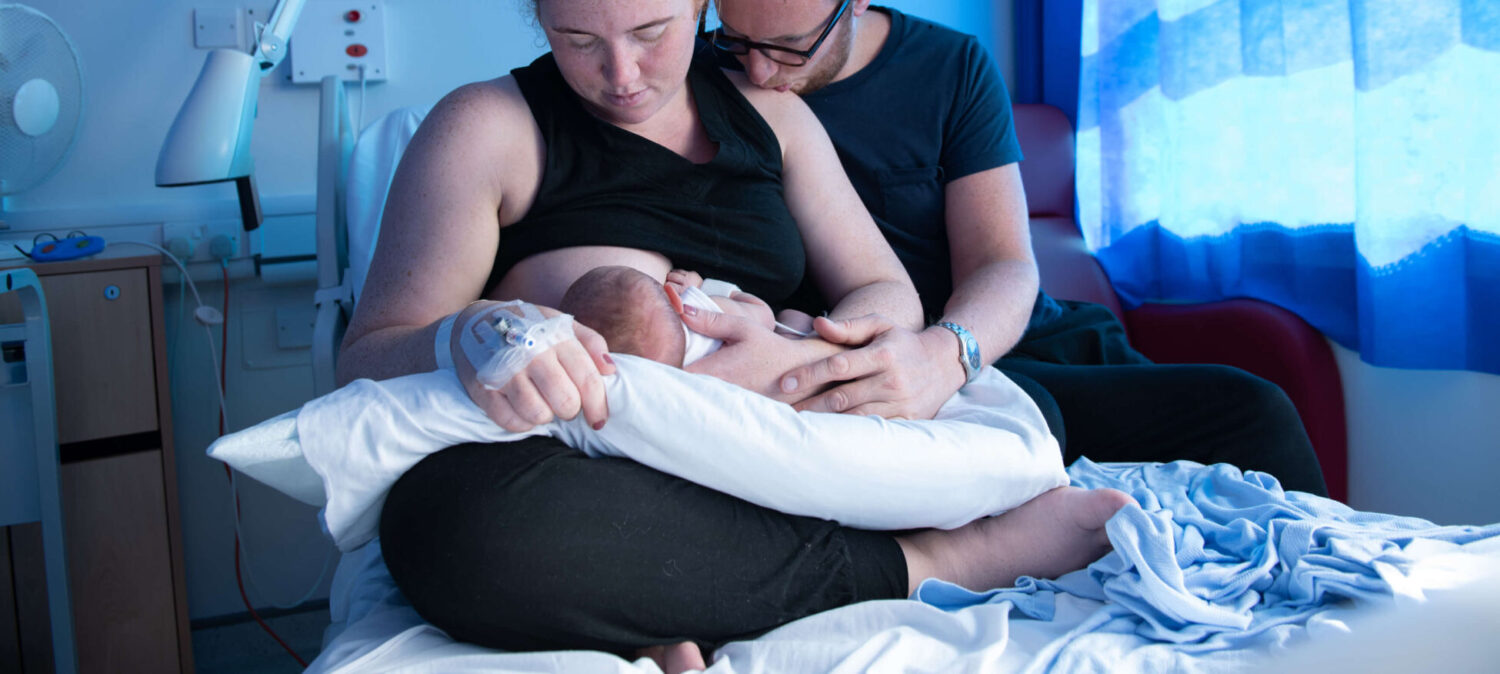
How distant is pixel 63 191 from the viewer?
2.19 metres

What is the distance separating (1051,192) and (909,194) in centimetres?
94

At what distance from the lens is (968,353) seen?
4.04 feet

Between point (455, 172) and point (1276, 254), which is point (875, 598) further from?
point (1276, 254)

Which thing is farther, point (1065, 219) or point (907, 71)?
point (1065, 219)

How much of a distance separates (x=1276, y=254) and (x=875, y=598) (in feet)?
3.96

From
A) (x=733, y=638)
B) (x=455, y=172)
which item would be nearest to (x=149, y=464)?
(x=455, y=172)

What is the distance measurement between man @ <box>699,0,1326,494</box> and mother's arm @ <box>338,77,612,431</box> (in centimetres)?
39

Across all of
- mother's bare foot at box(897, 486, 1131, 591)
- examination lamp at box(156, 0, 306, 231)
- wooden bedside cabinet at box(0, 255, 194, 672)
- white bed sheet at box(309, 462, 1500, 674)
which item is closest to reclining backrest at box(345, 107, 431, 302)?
examination lamp at box(156, 0, 306, 231)

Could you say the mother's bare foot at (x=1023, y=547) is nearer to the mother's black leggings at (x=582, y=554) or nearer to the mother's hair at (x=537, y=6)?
the mother's black leggings at (x=582, y=554)

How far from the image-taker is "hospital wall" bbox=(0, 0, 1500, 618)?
86.0 inches

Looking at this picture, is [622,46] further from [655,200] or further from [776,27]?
[776,27]

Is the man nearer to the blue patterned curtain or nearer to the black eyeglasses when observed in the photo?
the black eyeglasses

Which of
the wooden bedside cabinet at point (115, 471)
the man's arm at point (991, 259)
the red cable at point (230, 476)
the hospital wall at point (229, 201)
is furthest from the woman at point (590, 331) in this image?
the red cable at point (230, 476)

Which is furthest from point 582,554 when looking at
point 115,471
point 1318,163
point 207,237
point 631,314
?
point 207,237
